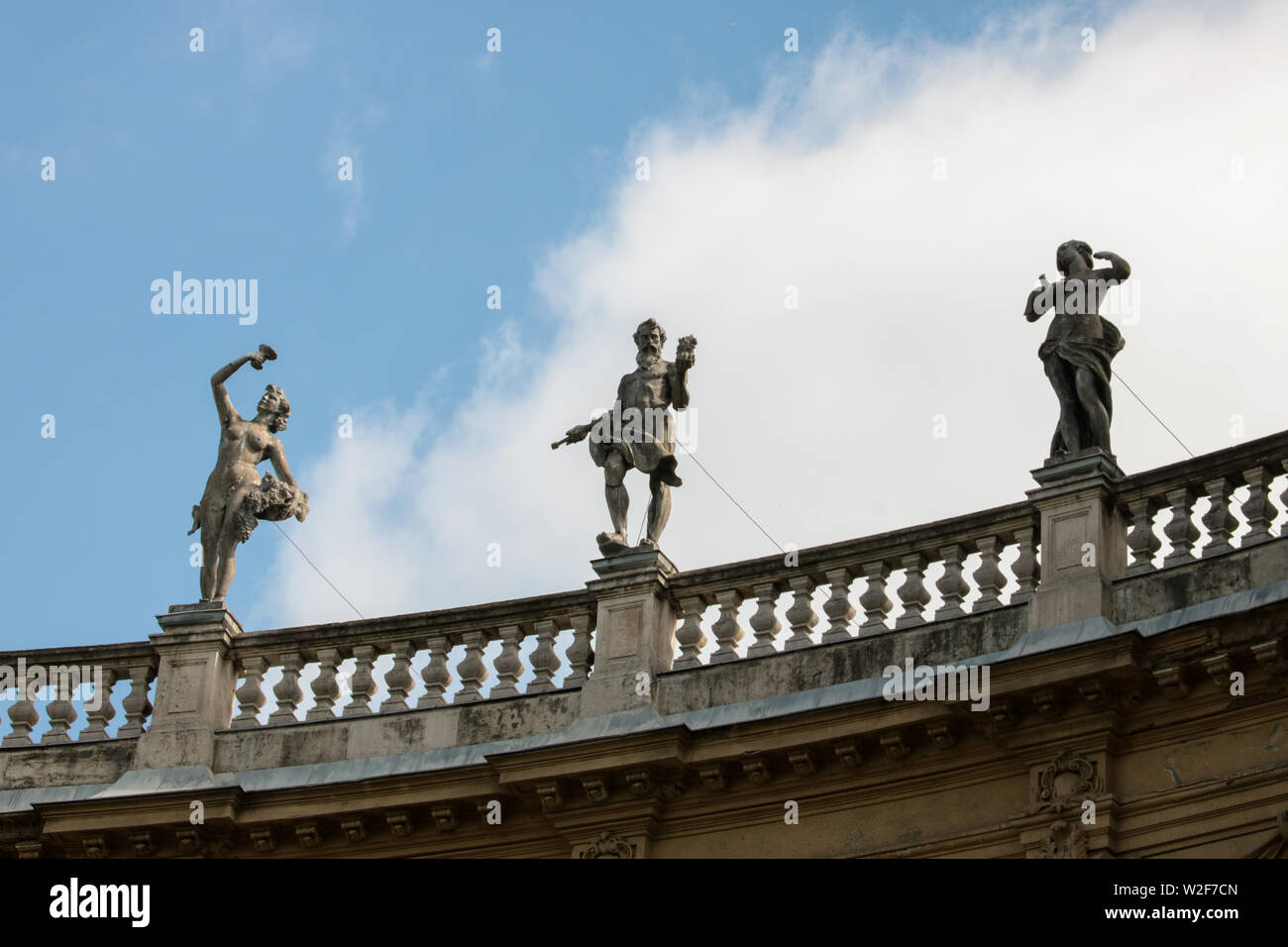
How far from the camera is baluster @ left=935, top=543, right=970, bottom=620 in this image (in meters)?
25.3

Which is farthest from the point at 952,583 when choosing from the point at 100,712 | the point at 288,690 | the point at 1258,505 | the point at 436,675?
the point at 100,712

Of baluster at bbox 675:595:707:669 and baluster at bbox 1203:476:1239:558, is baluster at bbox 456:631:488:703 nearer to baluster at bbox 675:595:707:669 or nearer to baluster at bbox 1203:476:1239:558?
baluster at bbox 675:595:707:669

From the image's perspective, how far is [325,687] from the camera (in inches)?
1088

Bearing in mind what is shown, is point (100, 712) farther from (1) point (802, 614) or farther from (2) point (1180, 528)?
(2) point (1180, 528)

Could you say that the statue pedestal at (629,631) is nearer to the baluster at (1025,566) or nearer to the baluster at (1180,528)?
A: the baluster at (1025,566)

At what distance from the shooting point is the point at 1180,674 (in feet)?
77.2

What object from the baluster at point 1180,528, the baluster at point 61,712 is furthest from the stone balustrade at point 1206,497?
the baluster at point 61,712

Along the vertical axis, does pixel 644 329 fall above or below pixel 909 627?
above

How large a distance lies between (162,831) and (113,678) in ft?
6.98

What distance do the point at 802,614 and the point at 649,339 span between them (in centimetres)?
336

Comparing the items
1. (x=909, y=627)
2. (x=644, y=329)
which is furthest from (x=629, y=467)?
(x=909, y=627)

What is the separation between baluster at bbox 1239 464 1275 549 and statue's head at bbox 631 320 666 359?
19.4 ft

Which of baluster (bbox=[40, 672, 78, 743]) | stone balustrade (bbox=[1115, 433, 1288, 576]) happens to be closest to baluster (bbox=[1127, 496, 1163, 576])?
stone balustrade (bbox=[1115, 433, 1288, 576])

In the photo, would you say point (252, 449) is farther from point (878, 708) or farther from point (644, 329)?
point (878, 708)
